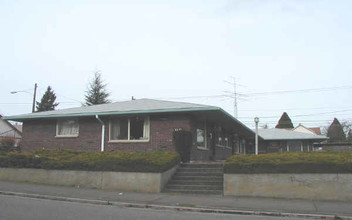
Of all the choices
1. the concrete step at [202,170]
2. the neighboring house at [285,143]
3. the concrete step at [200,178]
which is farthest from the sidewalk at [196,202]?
the neighboring house at [285,143]

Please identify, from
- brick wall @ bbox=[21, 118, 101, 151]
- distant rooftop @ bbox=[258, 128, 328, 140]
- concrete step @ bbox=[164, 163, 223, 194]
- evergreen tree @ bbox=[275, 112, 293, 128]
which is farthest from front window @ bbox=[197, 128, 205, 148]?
evergreen tree @ bbox=[275, 112, 293, 128]

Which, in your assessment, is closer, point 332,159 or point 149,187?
point 332,159

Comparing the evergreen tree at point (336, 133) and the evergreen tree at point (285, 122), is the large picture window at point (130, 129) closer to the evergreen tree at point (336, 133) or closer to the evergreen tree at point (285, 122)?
the evergreen tree at point (285, 122)

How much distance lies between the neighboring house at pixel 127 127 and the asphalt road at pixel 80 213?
724 centimetres

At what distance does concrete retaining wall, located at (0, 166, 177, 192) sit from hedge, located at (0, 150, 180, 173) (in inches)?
7.2

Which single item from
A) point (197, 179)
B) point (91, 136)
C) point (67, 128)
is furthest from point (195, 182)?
point (67, 128)

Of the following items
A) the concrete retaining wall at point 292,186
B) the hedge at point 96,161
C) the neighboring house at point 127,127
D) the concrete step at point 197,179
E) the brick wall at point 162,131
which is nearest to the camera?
the concrete retaining wall at point 292,186

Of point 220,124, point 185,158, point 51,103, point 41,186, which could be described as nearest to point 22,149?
point 41,186

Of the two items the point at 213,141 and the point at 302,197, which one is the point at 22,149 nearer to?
the point at 213,141

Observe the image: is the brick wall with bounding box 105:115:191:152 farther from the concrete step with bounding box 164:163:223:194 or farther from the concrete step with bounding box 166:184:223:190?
the concrete step with bounding box 166:184:223:190

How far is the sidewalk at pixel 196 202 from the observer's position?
9.15 m

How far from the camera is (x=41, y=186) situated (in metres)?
13.5

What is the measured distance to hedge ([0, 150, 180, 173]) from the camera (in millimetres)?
12891

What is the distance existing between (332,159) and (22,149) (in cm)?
1682
